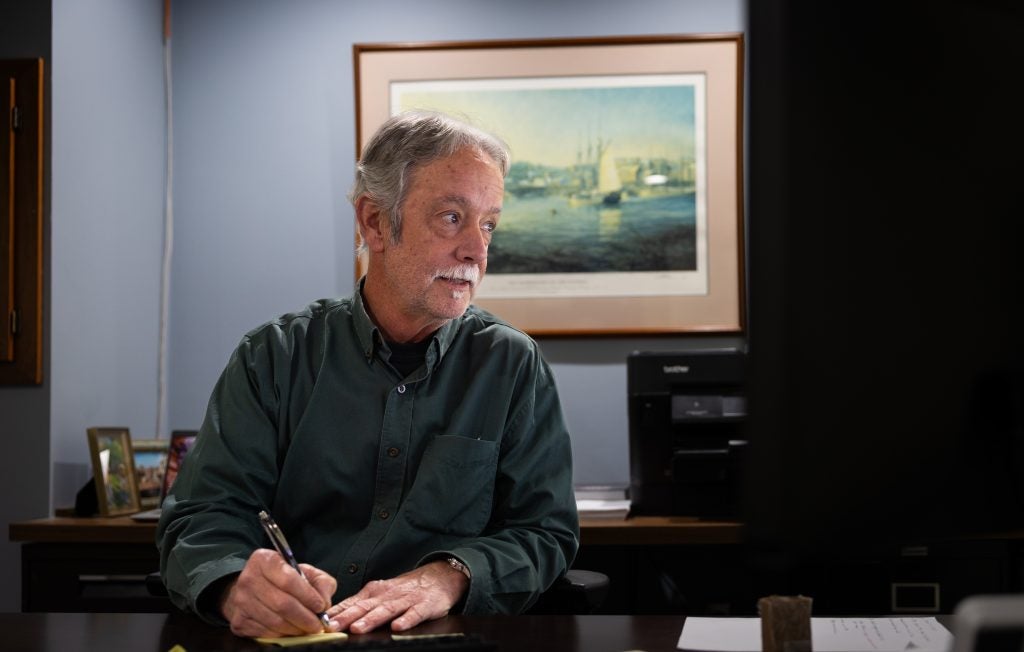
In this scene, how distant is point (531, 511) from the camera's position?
1.69m

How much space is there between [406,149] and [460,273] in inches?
8.7

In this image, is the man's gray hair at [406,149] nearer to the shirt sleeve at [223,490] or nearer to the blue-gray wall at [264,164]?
the shirt sleeve at [223,490]

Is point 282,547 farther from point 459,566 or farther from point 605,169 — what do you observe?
point 605,169

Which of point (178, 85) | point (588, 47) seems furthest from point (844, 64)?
point (178, 85)

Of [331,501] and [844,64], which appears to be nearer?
[844,64]

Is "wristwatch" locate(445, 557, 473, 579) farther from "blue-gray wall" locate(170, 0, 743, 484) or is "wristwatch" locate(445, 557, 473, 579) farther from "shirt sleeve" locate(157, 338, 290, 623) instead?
"blue-gray wall" locate(170, 0, 743, 484)

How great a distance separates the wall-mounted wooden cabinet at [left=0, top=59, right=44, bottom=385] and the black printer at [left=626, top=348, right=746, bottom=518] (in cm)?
153

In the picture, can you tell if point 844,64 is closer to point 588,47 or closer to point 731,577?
point 731,577

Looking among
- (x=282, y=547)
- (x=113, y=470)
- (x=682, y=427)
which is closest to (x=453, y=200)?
(x=282, y=547)

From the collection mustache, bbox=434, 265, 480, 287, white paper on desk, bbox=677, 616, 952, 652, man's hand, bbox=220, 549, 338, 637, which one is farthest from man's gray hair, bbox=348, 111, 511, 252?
white paper on desk, bbox=677, 616, 952, 652

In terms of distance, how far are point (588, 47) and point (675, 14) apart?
11.7 inches

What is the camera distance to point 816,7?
0.59 metres

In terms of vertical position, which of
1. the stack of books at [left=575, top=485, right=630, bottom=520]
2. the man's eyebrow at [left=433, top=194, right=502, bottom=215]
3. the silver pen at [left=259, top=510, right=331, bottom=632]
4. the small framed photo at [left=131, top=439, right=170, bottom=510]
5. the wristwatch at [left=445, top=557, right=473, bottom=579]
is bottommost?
the stack of books at [left=575, top=485, right=630, bottom=520]

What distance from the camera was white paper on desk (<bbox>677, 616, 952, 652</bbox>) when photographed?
1130 millimetres
